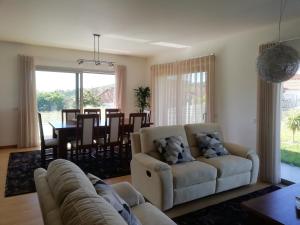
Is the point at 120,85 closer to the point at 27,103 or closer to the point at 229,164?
the point at 27,103

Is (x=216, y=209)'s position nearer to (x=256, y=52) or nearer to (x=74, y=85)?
(x=256, y=52)

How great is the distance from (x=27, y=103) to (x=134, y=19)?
3.64m

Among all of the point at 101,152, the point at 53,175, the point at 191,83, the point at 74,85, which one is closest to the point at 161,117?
the point at 191,83

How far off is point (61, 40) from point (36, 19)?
4.78ft

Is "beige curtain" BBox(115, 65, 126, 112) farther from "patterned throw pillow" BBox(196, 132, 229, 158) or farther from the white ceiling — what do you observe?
"patterned throw pillow" BBox(196, 132, 229, 158)

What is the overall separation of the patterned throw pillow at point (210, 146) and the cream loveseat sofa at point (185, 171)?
8cm

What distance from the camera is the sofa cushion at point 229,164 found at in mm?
3139

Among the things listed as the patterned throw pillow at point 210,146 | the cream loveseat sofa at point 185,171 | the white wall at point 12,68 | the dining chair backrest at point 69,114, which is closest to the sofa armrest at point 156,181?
the cream loveseat sofa at point 185,171

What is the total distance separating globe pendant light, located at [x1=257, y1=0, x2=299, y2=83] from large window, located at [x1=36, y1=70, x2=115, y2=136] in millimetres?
5212

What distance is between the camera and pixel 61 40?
511cm

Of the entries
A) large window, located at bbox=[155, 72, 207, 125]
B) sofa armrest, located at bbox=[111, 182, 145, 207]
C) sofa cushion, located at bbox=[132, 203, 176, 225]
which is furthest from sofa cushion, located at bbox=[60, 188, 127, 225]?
large window, located at bbox=[155, 72, 207, 125]

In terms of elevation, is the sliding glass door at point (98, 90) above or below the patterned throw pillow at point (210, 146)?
above

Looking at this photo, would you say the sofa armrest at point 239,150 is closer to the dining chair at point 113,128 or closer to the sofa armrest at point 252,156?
the sofa armrest at point 252,156

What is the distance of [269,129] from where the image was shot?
376cm
